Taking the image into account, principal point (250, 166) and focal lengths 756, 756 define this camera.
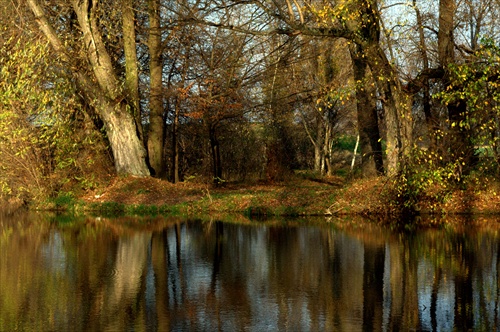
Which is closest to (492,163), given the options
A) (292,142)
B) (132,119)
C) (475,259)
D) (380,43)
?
(380,43)

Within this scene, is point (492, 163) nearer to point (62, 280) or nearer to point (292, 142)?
point (62, 280)

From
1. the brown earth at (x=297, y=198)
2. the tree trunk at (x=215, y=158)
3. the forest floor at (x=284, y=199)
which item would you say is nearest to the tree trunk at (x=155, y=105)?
the brown earth at (x=297, y=198)

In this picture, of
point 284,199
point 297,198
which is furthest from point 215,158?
point 297,198

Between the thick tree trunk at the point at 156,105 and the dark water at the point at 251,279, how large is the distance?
483 inches

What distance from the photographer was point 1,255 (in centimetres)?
1565

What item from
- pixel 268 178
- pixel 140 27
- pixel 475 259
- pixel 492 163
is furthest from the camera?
pixel 268 178

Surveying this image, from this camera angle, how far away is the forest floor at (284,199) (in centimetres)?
2427

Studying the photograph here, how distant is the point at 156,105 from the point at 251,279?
2153 centimetres

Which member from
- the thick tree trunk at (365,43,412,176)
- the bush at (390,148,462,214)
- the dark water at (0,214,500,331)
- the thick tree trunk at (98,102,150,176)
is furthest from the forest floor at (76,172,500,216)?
the dark water at (0,214,500,331)

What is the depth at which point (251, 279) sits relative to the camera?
12.6 m

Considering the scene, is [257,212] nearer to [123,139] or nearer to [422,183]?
[422,183]

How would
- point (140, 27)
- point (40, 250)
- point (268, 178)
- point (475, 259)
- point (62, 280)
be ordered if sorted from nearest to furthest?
1. point (62, 280)
2. point (475, 259)
3. point (40, 250)
4. point (140, 27)
5. point (268, 178)

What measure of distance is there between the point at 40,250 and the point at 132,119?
48.8ft

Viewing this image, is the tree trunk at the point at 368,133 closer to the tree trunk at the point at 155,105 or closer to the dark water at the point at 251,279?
the tree trunk at the point at 155,105
